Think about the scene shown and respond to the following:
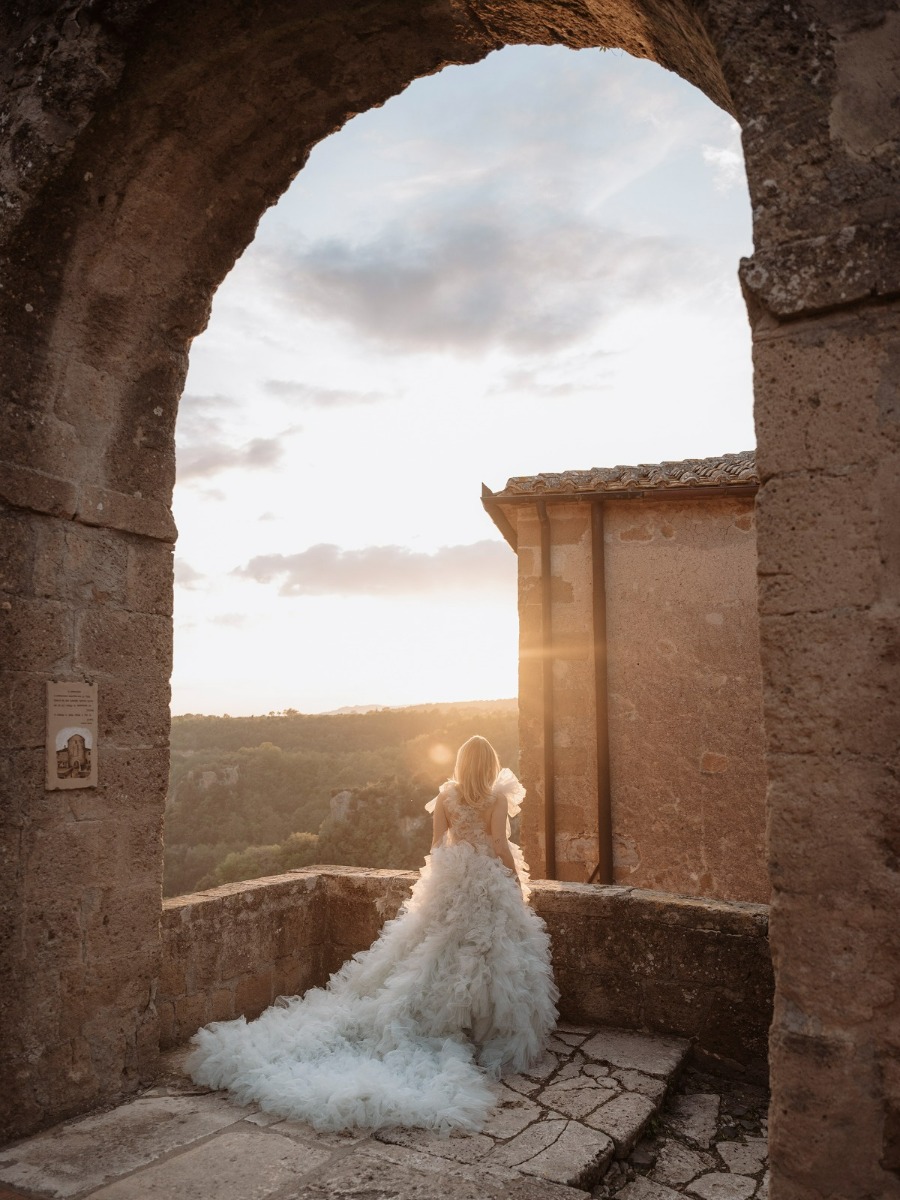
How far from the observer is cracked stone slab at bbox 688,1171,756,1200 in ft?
9.28

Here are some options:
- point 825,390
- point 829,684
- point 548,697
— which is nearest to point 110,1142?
point 829,684

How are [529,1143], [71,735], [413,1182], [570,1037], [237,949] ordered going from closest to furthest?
[413,1182], [529,1143], [71,735], [570,1037], [237,949]

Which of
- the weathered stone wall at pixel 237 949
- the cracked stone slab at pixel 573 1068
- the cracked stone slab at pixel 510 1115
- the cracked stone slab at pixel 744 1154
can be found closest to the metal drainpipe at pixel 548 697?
the weathered stone wall at pixel 237 949

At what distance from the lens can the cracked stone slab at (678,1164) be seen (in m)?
2.95

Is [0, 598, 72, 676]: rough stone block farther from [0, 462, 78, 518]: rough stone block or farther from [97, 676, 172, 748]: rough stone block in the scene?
[0, 462, 78, 518]: rough stone block

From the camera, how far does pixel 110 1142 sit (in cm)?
299

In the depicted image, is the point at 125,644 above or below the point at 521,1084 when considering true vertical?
above

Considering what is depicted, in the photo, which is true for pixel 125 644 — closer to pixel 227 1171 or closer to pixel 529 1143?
pixel 227 1171

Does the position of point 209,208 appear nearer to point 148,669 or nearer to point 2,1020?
point 148,669

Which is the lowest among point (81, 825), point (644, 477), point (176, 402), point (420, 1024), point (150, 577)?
point (420, 1024)

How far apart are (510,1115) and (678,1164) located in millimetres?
610

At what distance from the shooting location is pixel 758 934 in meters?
3.86

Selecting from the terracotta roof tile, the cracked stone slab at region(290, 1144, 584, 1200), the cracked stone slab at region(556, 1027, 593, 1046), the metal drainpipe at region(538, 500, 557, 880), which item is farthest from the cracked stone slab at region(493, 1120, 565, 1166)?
the terracotta roof tile

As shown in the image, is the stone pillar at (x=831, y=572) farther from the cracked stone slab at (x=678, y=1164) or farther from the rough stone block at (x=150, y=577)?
the rough stone block at (x=150, y=577)
